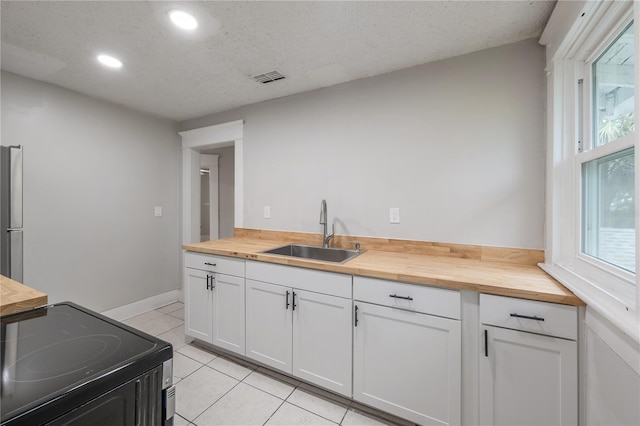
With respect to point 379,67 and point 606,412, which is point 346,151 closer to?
point 379,67

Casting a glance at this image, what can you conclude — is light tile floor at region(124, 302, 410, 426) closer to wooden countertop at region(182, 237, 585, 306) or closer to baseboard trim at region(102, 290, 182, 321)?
wooden countertop at region(182, 237, 585, 306)

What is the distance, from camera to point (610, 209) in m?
1.20

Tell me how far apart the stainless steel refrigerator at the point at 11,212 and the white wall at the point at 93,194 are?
0.37 metres

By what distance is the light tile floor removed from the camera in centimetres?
159

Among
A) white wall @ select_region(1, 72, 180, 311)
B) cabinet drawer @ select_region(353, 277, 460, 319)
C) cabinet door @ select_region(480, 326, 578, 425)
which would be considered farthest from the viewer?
white wall @ select_region(1, 72, 180, 311)

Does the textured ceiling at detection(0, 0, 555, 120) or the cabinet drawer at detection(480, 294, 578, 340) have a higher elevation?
the textured ceiling at detection(0, 0, 555, 120)

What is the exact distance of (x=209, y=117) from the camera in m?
3.20

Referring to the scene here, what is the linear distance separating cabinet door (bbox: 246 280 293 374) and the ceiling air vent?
1685 millimetres

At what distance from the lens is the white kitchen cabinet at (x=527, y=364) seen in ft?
3.85

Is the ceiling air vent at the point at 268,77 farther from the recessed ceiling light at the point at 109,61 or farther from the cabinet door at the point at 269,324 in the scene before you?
the cabinet door at the point at 269,324

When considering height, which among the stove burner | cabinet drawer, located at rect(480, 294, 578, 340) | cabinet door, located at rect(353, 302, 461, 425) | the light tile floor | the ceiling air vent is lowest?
the light tile floor

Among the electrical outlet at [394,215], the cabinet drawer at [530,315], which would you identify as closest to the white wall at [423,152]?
the electrical outlet at [394,215]

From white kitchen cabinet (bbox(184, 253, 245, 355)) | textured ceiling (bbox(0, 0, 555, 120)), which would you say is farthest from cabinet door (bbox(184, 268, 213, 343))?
textured ceiling (bbox(0, 0, 555, 120))

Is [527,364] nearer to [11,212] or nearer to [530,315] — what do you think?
[530,315]
